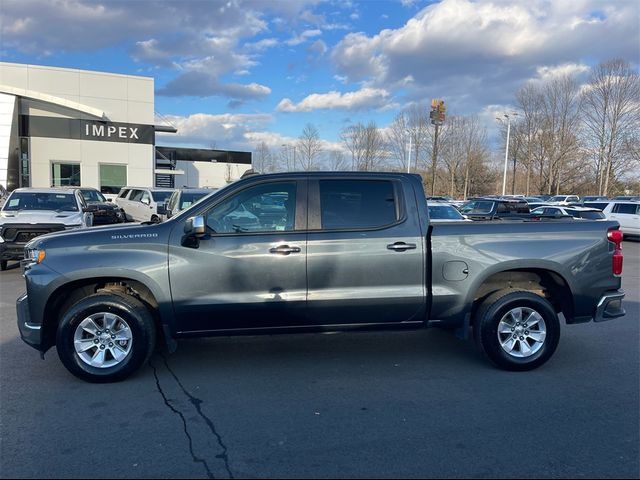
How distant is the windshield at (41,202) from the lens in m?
11.1

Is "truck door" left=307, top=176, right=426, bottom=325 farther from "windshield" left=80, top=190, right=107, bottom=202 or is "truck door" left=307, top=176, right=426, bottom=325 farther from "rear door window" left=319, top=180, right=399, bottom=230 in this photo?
"windshield" left=80, top=190, right=107, bottom=202

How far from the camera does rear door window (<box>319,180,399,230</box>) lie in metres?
4.73

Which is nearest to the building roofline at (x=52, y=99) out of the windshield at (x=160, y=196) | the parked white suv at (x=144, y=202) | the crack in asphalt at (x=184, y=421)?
the parked white suv at (x=144, y=202)

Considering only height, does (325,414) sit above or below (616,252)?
below

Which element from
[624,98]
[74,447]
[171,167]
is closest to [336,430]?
[74,447]

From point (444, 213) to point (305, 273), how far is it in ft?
29.0

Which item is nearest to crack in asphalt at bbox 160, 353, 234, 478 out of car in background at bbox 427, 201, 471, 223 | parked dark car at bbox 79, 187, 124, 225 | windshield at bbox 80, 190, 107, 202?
car in background at bbox 427, 201, 471, 223

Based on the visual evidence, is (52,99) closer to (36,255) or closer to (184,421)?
(36,255)

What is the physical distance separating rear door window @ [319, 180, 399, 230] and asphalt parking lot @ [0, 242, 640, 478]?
1.47m

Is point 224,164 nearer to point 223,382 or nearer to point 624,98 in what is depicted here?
point 624,98

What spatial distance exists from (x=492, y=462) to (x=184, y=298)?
2840mm

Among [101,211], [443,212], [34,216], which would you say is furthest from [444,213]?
[101,211]

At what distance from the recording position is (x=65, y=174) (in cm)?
3052

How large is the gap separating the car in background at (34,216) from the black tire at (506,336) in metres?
9.02
